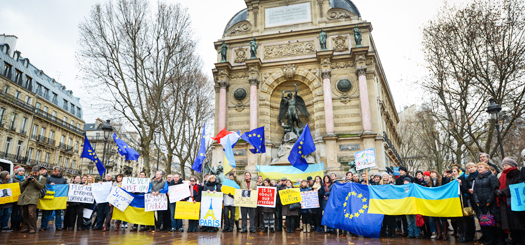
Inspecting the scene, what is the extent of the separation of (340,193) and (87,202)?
7.61m

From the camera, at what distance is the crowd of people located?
6.23 meters

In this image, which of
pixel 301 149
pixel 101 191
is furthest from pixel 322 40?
pixel 101 191

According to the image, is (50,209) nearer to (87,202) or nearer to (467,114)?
(87,202)

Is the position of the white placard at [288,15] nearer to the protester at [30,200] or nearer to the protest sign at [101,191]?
the protest sign at [101,191]

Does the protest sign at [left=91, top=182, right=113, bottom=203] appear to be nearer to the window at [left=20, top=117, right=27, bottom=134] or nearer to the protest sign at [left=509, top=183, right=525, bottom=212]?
the protest sign at [left=509, top=183, right=525, bottom=212]

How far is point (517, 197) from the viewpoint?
5.74 meters

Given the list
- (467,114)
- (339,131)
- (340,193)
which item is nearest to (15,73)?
(339,131)

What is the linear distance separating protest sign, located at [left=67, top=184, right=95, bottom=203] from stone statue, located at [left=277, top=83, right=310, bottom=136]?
481 inches

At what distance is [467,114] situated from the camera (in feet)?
54.1

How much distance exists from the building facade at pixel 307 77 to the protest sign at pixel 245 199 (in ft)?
30.0

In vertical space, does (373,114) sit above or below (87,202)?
above

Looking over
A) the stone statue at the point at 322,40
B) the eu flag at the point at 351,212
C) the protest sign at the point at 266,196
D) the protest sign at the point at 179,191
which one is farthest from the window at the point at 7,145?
the eu flag at the point at 351,212

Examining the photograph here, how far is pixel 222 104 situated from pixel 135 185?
11980 mm

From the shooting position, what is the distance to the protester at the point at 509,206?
5.80 metres
